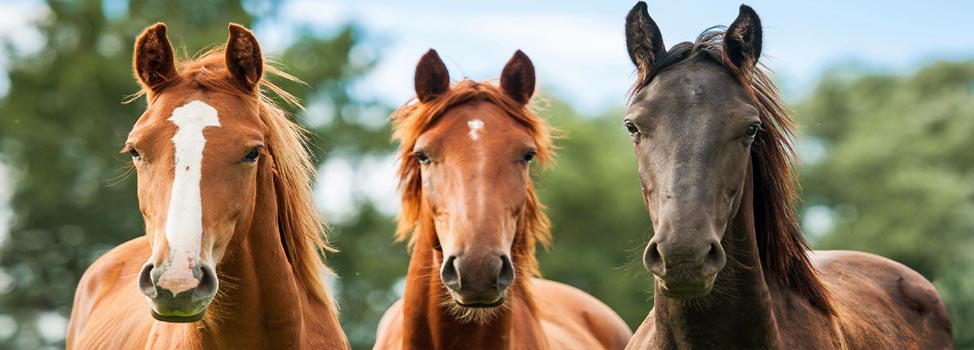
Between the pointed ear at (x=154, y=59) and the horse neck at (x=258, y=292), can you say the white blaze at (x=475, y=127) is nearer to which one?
the horse neck at (x=258, y=292)

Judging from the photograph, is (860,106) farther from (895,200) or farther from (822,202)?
(895,200)

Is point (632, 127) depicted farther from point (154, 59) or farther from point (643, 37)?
point (154, 59)

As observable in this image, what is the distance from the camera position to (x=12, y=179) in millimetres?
21766

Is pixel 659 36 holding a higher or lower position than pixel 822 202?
higher

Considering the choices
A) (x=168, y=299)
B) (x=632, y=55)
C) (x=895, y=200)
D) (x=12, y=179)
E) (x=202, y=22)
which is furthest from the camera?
(x=895, y=200)

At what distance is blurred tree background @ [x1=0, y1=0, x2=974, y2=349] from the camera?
21375 millimetres

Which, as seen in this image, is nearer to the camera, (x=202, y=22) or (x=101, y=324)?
(x=101, y=324)

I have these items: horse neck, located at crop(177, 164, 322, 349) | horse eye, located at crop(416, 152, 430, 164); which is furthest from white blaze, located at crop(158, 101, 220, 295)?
horse eye, located at crop(416, 152, 430, 164)

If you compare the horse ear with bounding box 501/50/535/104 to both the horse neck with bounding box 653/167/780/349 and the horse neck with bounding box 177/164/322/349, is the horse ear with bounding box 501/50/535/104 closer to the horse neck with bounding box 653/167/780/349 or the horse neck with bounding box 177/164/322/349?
the horse neck with bounding box 177/164/322/349

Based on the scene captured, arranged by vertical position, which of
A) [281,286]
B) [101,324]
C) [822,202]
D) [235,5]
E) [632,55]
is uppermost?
[235,5]

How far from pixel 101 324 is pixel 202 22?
20.0 metres

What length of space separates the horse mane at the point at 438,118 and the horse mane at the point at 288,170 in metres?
0.49

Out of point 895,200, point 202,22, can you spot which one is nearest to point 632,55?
point 202,22

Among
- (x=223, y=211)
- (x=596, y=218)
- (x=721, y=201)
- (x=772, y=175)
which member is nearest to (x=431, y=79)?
(x=223, y=211)
